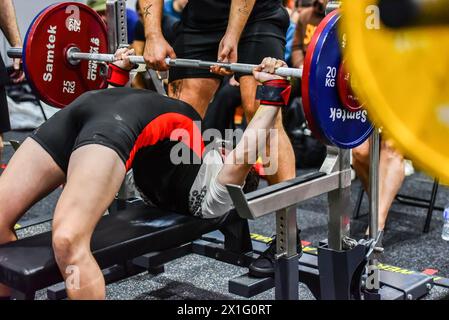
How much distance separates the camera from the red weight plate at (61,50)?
2.62m

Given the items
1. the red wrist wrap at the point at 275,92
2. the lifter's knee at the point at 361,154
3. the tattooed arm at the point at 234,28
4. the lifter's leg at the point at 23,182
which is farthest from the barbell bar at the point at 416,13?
the lifter's knee at the point at 361,154

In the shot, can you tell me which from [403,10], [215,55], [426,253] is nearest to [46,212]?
[215,55]

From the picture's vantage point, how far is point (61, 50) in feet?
8.84

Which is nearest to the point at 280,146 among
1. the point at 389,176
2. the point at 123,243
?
the point at 123,243

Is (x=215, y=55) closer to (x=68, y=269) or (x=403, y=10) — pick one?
(x=68, y=269)

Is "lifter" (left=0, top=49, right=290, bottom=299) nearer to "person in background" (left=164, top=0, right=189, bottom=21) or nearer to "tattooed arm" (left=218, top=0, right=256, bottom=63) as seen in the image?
"tattooed arm" (left=218, top=0, right=256, bottom=63)

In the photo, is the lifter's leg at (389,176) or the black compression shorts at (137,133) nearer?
the black compression shorts at (137,133)

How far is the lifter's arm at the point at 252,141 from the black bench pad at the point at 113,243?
293 mm

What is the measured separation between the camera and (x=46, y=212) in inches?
141

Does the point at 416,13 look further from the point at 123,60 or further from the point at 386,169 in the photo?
the point at 386,169

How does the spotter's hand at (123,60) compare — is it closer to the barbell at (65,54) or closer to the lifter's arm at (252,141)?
the barbell at (65,54)

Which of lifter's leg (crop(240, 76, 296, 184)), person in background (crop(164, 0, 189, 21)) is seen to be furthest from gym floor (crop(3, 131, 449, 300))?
person in background (crop(164, 0, 189, 21))

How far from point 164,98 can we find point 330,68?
0.57 metres

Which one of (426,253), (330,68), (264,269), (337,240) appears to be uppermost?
(330,68)
